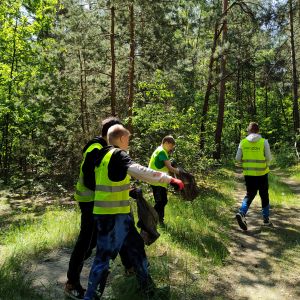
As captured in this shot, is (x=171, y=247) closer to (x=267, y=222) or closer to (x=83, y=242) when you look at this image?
(x=83, y=242)

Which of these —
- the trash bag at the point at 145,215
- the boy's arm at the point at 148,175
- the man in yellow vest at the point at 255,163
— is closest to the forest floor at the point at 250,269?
the man in yellow vest at the point at 255,163

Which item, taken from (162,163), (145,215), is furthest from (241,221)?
(145,215)

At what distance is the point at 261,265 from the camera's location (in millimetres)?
6191

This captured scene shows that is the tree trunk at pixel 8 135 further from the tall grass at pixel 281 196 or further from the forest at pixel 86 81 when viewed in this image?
the tall grass at pixel 281 196

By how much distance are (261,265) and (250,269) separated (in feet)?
0.86

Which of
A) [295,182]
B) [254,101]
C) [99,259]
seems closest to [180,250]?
[99,259]

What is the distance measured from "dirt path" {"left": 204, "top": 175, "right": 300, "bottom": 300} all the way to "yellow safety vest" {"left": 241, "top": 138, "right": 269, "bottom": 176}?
1241 millimetres

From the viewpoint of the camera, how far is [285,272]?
19.2 ft

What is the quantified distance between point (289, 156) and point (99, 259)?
735 inches

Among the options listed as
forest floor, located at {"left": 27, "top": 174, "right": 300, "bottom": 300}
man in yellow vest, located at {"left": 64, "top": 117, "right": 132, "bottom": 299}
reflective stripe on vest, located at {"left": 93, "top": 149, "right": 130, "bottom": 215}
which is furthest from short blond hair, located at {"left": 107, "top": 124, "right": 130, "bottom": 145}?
forest floor, located at {"left": 27, "top": 174, "right": 300, "bottom": 300}

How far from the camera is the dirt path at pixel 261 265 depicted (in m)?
5.17

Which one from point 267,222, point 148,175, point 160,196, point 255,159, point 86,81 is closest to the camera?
point 148,175

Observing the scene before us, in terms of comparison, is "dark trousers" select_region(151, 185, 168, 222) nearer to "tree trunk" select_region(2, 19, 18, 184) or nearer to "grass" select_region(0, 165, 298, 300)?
"grass" select_region(0, 165, 298, 300)

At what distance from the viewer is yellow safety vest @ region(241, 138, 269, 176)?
8.05 metres
